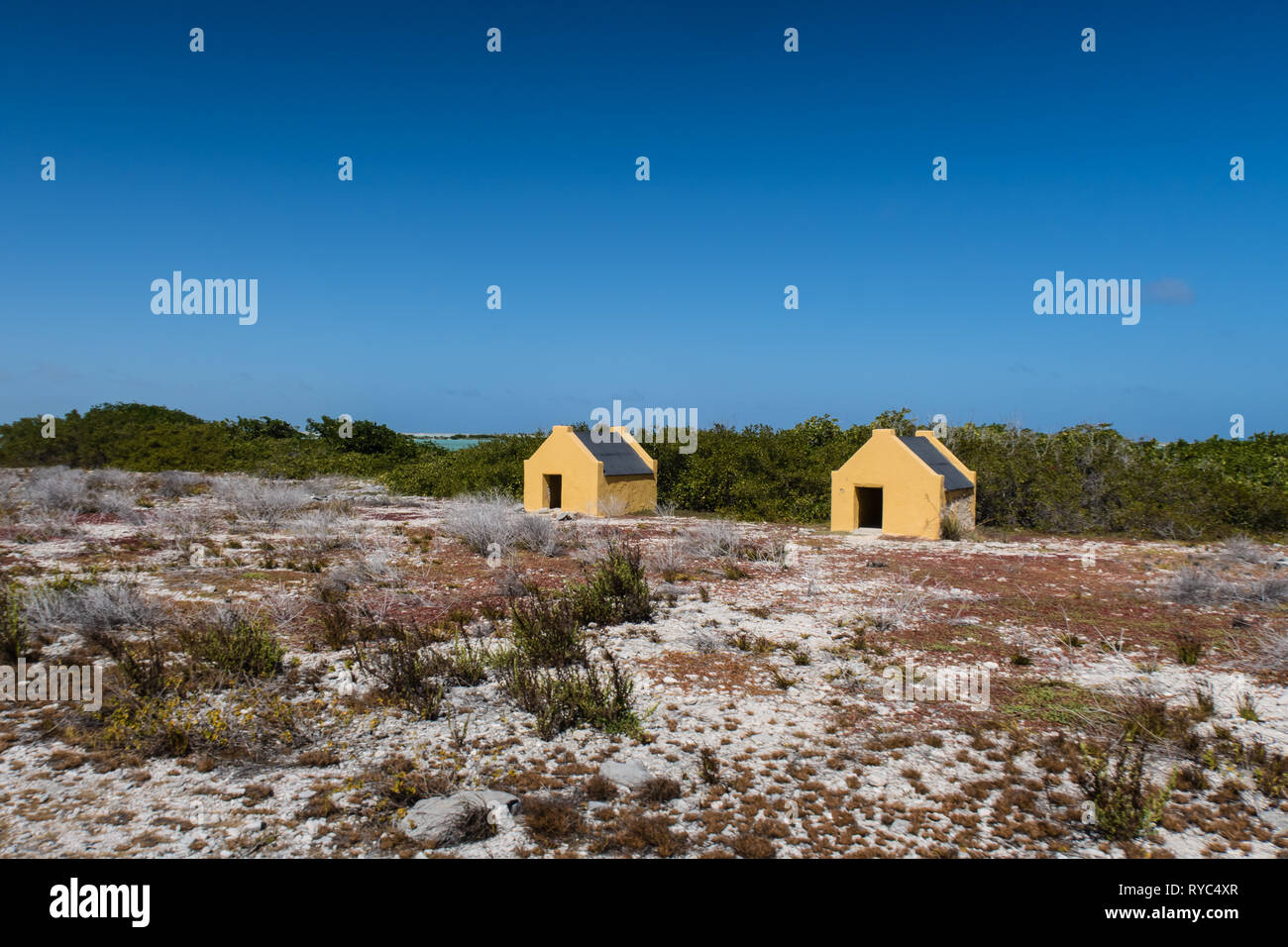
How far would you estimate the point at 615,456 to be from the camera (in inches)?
758

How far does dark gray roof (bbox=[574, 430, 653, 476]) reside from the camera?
1863cm

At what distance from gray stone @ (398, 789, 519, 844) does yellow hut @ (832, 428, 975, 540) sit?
1236 centimetres

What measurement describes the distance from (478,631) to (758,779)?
3974 millimetres

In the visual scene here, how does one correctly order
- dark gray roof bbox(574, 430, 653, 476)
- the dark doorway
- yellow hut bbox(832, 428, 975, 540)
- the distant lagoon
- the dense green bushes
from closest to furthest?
yellow hut bbox(832, 428, 975, 540) → the dense green bushes → the dark doorway → dark gray roof bbox(574, 430, 653, 476) → the distant lagoon

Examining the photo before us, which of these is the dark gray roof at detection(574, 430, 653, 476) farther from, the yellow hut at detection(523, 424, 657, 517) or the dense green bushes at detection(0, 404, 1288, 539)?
the dense green bushes at detection(0, 404, 1288, 539)

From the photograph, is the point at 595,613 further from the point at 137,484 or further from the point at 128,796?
the point at 137,484

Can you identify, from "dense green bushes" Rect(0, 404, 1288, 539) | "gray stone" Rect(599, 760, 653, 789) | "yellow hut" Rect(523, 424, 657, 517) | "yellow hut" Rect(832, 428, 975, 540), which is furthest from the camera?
"yellow hut" Rect(523, 424, 657, 517)

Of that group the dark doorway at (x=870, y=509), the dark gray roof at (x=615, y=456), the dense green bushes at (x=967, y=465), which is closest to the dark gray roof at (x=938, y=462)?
the dark doorway at (x=870, y=509)

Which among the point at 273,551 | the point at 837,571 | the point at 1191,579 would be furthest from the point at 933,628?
the point at 273,551

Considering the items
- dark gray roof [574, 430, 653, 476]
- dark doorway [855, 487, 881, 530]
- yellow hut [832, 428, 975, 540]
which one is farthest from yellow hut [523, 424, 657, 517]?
dark doorway [855, 487, 881, 530]

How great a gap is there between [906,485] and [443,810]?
1288 centimetres

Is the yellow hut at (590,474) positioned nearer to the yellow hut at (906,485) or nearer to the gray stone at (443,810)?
the yellow hut at (906,485)

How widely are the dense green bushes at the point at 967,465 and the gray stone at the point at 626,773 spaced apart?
580 inches

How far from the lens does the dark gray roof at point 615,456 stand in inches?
734
